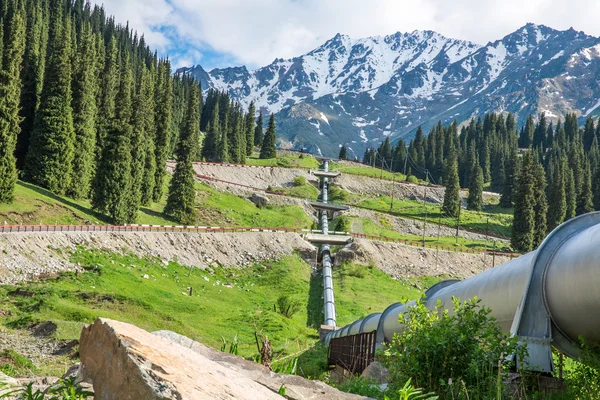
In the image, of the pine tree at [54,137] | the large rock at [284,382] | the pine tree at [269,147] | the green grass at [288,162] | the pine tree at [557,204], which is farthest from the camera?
the pine tree at [269,147]

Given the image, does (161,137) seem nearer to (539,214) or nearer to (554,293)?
(539,214)

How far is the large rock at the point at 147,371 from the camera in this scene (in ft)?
17.3

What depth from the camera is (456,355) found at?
835cm

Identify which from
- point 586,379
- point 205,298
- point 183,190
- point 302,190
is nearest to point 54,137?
point 183,190

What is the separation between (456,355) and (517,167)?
129m

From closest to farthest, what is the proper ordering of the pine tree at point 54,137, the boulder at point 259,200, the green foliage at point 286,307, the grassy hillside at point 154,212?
the green foliage at point 286,307 → the grassy hillside at point 154,212 → the pine tree at point 54,137 → the boulder at point 259,200

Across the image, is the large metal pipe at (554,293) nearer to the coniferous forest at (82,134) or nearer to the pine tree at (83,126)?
the coniferous forest at (82,134)

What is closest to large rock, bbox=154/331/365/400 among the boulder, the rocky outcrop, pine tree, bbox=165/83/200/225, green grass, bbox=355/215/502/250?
→ the rocky outcrop

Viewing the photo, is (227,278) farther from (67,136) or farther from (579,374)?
(579,374)

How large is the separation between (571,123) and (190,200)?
14697 cm

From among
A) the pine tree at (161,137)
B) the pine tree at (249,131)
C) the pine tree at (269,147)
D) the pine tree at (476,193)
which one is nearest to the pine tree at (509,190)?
the pine tree at (476,193)

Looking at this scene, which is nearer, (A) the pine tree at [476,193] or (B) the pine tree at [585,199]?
(B) the pine tree at [585,199]

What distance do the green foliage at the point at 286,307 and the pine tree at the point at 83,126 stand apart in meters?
27.4

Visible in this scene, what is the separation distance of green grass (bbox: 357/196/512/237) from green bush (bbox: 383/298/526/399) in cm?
9382
